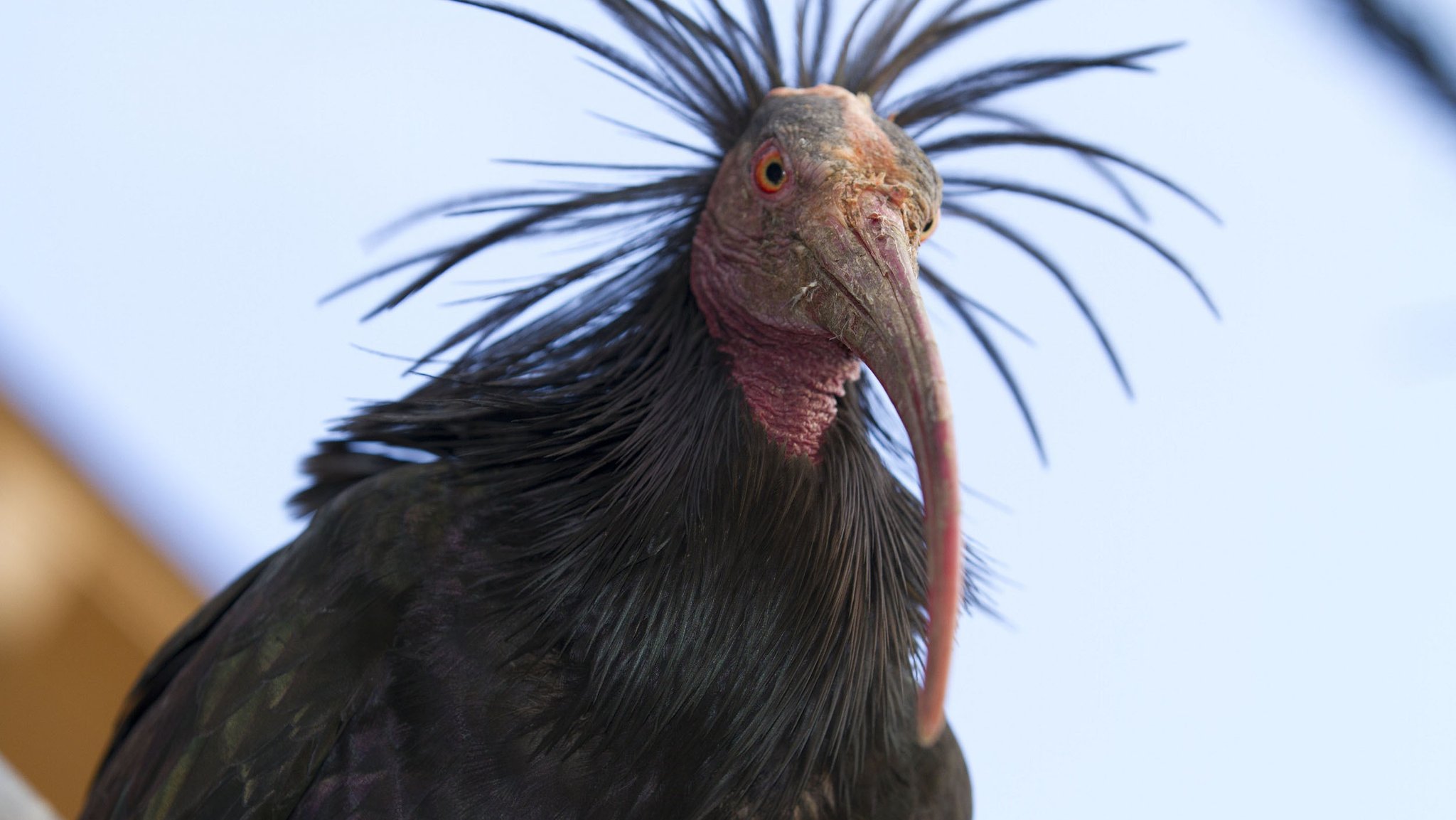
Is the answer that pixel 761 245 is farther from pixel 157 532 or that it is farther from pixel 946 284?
pixel 157 532

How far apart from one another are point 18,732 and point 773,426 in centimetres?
563

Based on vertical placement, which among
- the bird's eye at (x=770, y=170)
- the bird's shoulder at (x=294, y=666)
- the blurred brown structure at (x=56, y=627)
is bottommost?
the blurred brown structure at (x=56, y=627)

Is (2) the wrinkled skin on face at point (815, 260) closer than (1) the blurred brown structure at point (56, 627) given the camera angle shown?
Yes

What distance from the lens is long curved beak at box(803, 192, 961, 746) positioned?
A: 155 cm

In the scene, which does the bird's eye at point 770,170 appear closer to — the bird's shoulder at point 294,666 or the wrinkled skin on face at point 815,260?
the wrinkled skin on face at point 815,260

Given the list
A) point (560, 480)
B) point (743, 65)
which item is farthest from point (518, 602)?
point (743, 65)

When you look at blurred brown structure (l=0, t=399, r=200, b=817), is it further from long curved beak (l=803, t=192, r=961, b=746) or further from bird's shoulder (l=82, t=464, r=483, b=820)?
long curved beak (l=803, t=192, r=961, b=746)

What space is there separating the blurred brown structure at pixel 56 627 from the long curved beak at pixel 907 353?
5.46m

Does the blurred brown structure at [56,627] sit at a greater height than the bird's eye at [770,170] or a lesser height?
lesser

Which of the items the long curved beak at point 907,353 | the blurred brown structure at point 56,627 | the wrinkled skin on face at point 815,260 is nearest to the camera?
the long curved beak at point 907,353

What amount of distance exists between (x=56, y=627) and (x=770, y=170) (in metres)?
5.49

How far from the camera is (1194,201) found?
2.60m

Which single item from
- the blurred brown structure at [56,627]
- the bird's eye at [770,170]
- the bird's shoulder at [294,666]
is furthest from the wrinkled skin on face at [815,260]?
the blurred brown structure at [56,627]

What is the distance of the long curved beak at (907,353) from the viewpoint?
155 centimetres
